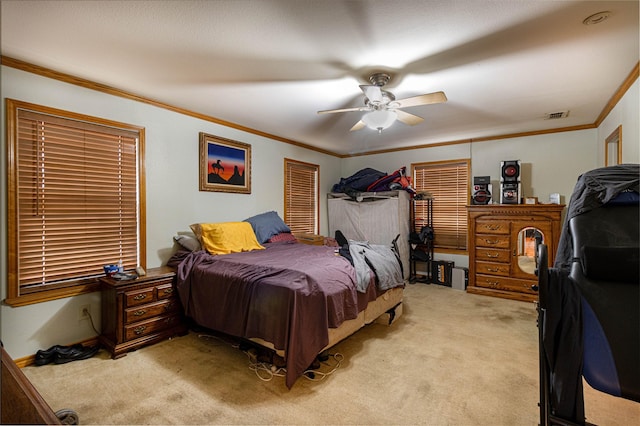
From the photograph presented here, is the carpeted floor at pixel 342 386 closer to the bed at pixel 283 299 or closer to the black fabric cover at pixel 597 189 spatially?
the bed at pixel 283 299

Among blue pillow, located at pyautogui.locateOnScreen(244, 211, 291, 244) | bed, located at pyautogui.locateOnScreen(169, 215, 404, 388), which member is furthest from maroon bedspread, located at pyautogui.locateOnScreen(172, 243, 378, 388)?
blue pillow, located at pyautogui.locateOnScreen(244, 211, 291, 244)

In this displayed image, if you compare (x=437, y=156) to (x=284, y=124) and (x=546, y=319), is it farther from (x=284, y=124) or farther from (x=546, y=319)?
(x=546, y=319)

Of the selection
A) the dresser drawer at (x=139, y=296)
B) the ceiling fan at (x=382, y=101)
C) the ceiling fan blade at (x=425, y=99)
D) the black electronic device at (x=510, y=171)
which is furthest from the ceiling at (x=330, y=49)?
the dresser drawer at (x=139, y=296)

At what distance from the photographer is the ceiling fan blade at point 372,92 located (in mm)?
2497

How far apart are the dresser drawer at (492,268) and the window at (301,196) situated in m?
2.77

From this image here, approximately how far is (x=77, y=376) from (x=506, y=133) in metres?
5.79

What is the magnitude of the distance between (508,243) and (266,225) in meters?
3.42

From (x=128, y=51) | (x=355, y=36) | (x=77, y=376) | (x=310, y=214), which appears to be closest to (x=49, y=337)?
(x=77, y=376)

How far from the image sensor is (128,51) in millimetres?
2244

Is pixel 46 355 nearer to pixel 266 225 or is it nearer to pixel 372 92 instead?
pixel 266 225

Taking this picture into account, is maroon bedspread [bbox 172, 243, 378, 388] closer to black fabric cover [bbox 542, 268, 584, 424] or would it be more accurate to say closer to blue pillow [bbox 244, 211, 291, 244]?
blue pillow [bbox 244, 211, 291, 244]

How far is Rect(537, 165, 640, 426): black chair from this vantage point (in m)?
1.18

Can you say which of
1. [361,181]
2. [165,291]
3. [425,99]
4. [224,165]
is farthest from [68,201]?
[361,181]

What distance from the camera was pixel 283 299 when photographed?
7.05 feet
